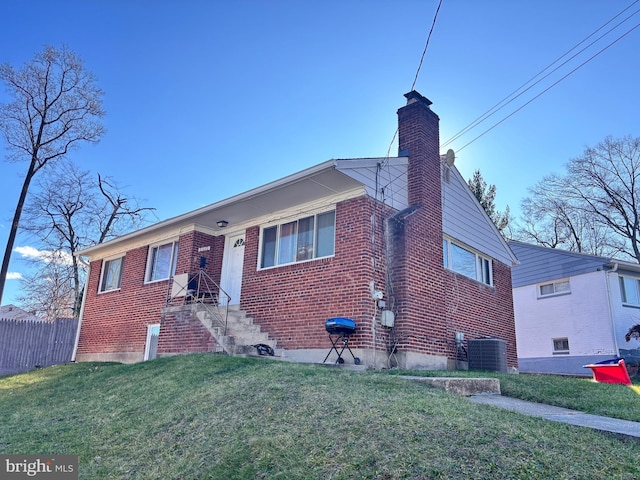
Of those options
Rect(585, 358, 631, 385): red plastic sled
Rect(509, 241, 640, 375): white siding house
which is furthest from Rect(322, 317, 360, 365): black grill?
Rect(509, 241, 640, 375): white siding house

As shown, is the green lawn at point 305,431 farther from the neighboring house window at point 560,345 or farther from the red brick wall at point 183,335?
the neighboring house window at point 560,345

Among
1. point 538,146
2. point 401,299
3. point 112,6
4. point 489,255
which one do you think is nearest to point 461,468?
point 401,299

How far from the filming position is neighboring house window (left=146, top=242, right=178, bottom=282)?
1346 cm

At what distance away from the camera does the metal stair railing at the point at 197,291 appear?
12.2 m

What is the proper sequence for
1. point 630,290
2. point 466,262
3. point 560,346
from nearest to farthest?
A: point 466,262 → point 630,290 → point 560,346

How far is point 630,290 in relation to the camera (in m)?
18.2

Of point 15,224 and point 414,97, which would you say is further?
point 15,224

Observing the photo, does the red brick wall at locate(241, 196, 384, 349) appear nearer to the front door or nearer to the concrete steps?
the concrete steps

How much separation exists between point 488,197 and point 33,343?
23682mm

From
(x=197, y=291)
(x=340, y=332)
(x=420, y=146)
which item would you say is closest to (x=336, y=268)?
(x=340, y=332)

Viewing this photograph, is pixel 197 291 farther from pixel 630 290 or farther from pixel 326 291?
pixel 630 290

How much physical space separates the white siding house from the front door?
11.4 meters

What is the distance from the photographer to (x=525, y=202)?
32.0 metres

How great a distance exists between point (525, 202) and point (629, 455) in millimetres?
30714
